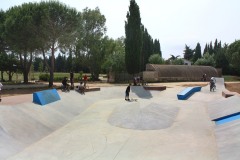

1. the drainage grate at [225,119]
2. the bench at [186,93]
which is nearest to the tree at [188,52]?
the bench at [186,93]

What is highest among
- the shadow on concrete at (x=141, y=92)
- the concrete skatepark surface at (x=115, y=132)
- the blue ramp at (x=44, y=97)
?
the blue ramp at (x=44, y=97)

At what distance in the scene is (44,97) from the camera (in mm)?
20984

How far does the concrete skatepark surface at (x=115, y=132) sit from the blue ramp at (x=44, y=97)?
564 millimetres

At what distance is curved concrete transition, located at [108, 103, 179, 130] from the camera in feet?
58.1

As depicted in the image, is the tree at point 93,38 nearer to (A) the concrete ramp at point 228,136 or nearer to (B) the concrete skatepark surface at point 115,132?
(B) the concrete skatepark surface at point 115,132

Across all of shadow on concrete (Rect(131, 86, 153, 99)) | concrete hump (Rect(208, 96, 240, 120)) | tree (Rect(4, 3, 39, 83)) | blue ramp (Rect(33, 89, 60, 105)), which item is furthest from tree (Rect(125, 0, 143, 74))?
blue ramp (Rect(33, 89, 60, 105))

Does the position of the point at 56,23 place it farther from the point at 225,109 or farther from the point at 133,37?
the point at 225,109

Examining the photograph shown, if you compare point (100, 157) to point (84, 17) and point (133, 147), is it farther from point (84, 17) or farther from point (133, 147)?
point (84, 17)

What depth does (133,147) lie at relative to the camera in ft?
44.1

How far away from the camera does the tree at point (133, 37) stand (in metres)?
43.3

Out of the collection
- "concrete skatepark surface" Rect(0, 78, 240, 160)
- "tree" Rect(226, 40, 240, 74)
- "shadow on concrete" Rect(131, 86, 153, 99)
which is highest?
"tree" Rect(226, 40, 240, 74)

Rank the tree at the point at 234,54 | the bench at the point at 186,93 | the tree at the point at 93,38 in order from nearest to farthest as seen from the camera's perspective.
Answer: the bench at the point at 186,93, the tree at the point at 93,38, the tree at the point at 234,54

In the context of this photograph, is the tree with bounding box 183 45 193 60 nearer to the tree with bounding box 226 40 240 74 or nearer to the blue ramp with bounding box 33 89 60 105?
the tree with bounding box 226 40 240 74

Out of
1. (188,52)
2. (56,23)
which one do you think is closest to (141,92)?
(56,23)
